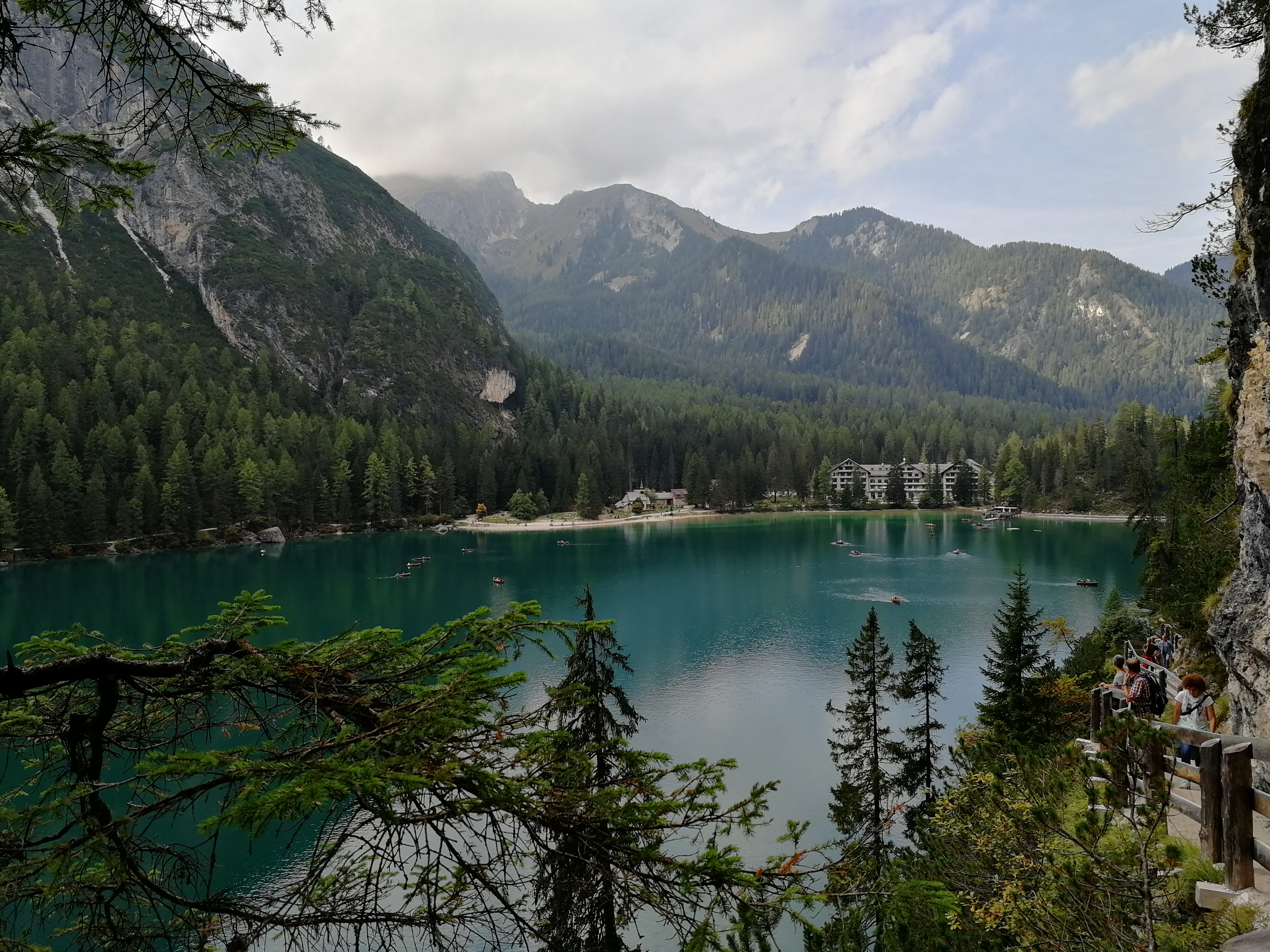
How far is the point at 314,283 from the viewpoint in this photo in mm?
144250

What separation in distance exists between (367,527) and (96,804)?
98163 mm

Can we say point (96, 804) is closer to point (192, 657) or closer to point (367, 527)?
point (192, 657)

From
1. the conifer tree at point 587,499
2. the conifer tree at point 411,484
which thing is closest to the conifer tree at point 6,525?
the conifer tree at point 411,484

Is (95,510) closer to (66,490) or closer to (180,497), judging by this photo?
(66,490)

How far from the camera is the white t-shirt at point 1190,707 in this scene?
8.53 m

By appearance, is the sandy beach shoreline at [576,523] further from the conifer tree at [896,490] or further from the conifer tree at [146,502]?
the conifer tree at [146,502]

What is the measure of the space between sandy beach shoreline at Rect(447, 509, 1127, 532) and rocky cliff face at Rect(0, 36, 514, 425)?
41383 millimetres

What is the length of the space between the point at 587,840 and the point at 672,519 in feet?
362

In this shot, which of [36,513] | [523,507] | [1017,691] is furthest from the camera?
[523,507]

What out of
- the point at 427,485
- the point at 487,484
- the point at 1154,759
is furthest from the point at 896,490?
the point at 1154,759

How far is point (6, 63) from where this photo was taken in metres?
3.77

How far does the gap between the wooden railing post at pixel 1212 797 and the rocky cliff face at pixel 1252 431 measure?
427cm

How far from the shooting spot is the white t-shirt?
28.0 ft

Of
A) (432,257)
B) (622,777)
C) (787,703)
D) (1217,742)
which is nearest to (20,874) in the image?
(622,777)
